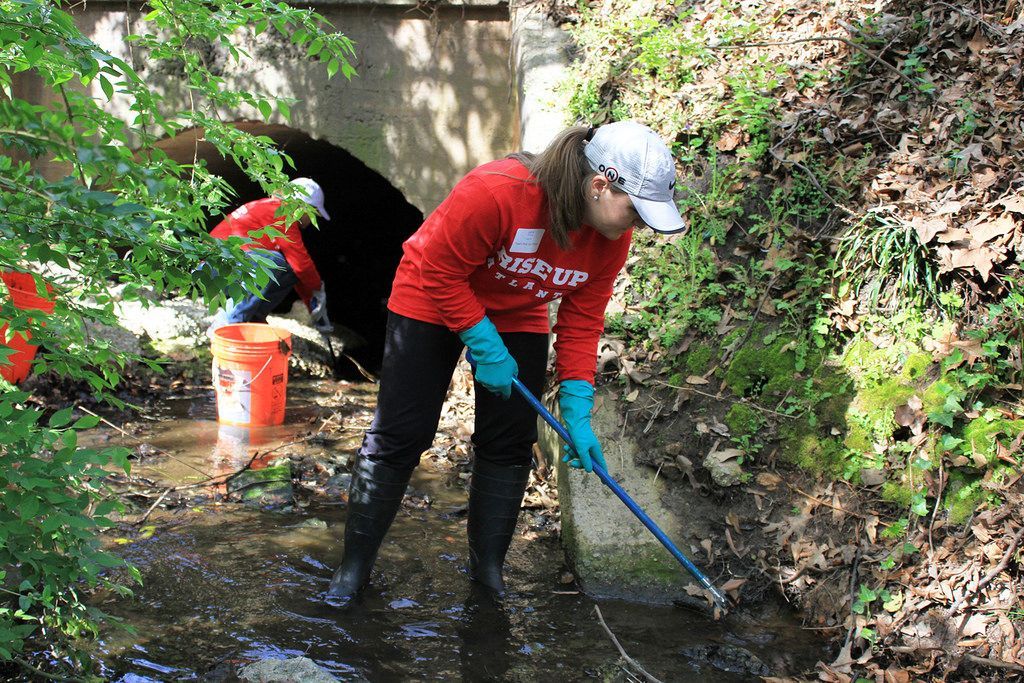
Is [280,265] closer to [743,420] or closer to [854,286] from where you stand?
[743,420]

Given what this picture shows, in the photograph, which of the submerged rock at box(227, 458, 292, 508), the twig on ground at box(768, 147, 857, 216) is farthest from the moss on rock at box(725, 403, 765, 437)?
the submerged rock at box(227, 458, 292, 508)

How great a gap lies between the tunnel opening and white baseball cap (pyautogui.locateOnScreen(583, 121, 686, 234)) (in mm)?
7426

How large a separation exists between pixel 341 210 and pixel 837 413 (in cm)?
908

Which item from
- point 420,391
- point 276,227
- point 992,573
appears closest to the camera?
point 992,573

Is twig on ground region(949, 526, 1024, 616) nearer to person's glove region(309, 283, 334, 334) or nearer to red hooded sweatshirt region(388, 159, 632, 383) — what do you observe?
red hooded sweatshirt region(388, 159, 632, 383)

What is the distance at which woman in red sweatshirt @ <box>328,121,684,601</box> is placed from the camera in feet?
9.98

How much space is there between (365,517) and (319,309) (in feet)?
14.7

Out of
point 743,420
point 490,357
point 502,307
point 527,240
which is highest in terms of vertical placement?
point 527,240

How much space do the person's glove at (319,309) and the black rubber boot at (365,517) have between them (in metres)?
4.35

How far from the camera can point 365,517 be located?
139 inches

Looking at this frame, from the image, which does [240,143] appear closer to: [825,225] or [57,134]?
[57,134]

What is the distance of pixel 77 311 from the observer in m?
2.84

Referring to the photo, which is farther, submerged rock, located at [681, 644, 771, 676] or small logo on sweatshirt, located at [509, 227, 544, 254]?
submerged rock, located at [681, 644, 771, 676]

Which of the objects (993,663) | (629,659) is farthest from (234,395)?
(993,663)
